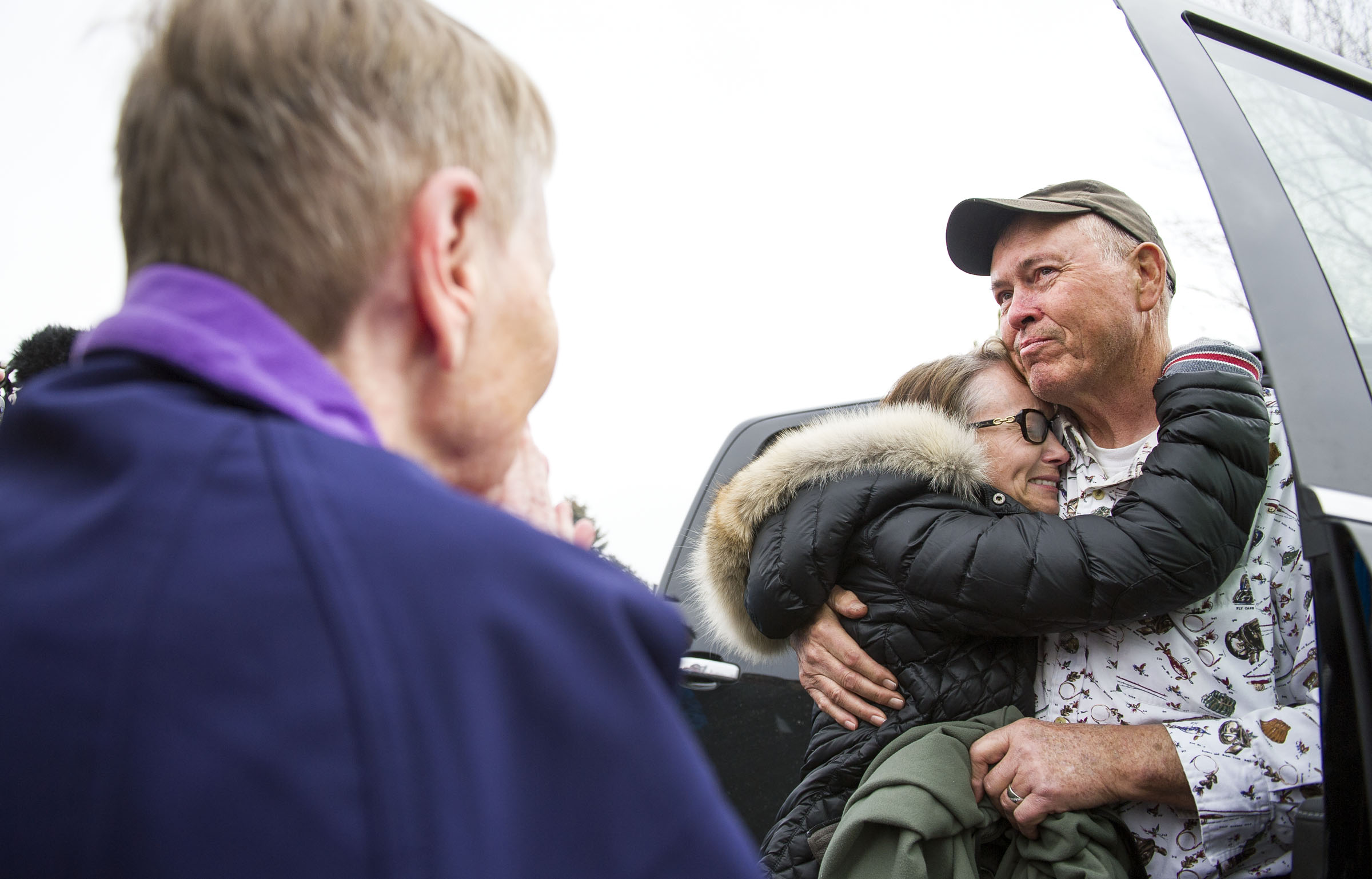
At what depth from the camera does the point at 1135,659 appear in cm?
192

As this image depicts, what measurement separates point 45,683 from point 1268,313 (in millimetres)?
1477

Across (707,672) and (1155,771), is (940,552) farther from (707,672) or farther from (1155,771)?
(707,672)

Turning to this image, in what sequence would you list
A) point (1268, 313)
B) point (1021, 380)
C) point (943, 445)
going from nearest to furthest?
1. point (1268, 313)
2. point (943, 445)
3. point (1021, 380)

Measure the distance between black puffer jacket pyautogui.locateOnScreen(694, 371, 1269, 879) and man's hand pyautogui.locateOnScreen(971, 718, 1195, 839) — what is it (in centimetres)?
19

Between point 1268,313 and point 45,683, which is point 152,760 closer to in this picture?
point 45,683

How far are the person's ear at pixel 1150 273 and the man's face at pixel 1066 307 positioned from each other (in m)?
0.03

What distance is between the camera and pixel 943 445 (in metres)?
2.18

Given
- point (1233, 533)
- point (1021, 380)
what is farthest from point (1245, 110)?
point (1021, 380)

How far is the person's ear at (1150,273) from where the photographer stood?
7.52 feet

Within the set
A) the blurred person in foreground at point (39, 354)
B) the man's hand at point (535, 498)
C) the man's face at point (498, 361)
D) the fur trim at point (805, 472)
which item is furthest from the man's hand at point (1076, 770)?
the blurred person in foreground at point (39, 354)

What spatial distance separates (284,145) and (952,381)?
85.6 inches

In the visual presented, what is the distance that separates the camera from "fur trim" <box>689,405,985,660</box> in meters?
2.17

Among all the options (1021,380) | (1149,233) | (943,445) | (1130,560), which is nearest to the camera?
(1130,560)

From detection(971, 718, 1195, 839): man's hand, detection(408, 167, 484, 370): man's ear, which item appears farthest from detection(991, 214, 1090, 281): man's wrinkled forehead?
detection(408, 167, 484, 370): man's ear
